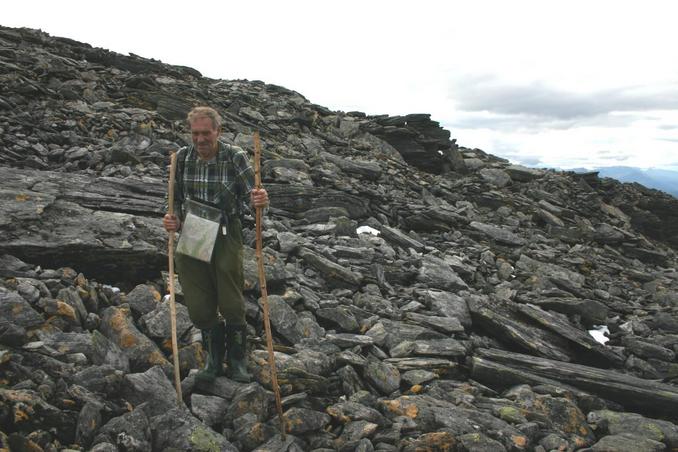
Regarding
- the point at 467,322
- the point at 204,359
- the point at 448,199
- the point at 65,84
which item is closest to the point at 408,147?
the point at 448,199

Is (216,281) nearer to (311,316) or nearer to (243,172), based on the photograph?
(243,172)

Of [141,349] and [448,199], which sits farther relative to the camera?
[448,199]

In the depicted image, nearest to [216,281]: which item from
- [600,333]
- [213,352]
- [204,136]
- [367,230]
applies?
[213,352]

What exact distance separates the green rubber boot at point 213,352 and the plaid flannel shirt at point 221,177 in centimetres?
190

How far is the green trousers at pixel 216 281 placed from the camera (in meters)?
6.47

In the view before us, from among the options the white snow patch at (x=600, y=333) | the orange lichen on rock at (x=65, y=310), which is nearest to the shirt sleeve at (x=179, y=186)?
the orange lichen on rock at (x=65, y=310)

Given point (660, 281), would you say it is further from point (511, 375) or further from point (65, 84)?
point (65, 84)

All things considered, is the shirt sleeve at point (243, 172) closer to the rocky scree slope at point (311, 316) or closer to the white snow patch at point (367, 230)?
the rocky scree slope at point (311, 316)

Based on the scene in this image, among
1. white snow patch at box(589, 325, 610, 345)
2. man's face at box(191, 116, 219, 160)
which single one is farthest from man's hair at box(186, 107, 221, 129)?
white snow patch at box(589, 325, 610, 345)

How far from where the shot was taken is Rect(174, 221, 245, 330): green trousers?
6469 mm

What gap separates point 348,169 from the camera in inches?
1077

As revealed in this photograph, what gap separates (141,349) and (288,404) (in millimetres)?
2657

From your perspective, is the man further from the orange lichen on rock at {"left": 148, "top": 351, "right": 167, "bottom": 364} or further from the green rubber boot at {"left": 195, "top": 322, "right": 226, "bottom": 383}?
the orange lichen on rock at {"left": 148, "top": 351, "right": 167, "bottom": 364}

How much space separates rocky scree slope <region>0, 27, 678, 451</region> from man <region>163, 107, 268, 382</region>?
3.27 ft
